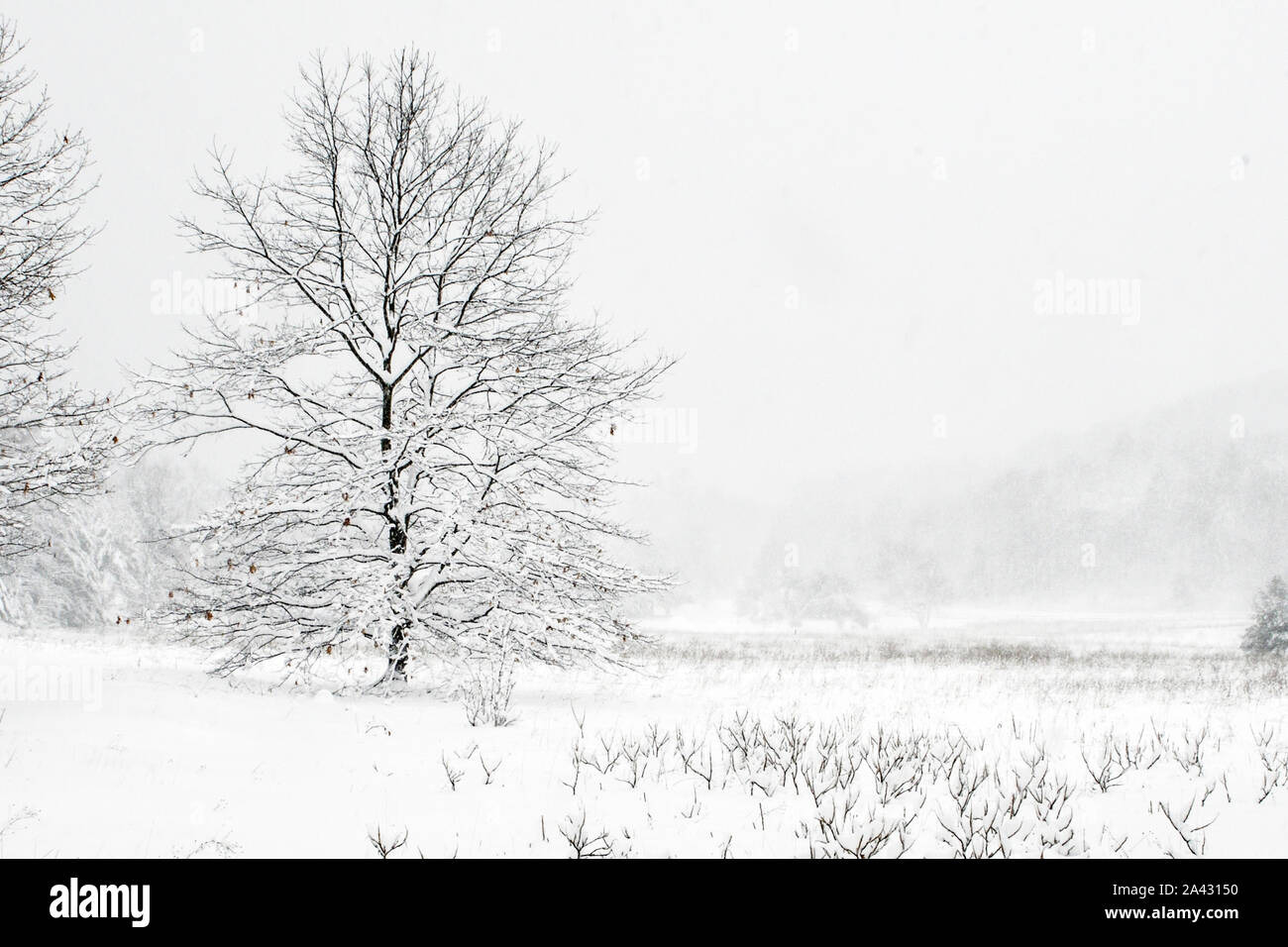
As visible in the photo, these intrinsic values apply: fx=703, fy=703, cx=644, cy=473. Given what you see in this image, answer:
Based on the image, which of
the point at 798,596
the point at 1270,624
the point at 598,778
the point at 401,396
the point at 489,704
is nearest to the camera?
the point at 598,778

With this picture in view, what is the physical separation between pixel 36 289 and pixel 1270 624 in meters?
31.6

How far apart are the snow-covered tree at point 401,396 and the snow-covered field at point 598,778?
1.26 m

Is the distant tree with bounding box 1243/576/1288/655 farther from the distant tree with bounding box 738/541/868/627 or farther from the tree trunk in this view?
the distant tree with bounding box 738/541/868/627

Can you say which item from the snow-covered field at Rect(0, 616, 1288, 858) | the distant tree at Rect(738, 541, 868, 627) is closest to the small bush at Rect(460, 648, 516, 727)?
the snow-covered field at Rect(0, 616, 1288, 858)

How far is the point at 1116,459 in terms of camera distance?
142 m

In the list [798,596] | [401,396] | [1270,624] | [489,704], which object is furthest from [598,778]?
[798,596]

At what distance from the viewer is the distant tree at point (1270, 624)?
22391 millimetres

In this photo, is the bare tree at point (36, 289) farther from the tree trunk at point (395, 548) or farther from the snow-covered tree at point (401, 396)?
the tree trunk at point (395, 548)

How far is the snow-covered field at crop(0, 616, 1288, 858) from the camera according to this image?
4105 mm

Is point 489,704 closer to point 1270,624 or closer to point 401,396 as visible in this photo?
point 401,396

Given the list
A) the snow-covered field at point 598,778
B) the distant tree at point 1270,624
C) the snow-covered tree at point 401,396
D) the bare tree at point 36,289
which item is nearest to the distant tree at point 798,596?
the distant tree at point 1270,624

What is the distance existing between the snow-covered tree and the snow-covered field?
1256 millimetres

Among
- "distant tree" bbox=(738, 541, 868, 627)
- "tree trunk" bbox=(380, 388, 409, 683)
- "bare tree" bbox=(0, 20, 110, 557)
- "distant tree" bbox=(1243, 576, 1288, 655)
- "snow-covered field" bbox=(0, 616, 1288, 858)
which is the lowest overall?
"distant tree" bbox=(738, 541, 868, 627)

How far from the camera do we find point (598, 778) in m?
5.31
